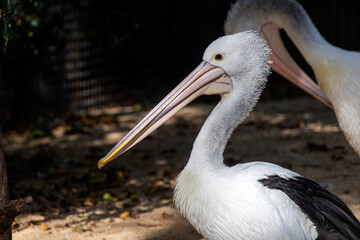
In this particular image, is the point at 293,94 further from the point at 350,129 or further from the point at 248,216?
the point at 248,216

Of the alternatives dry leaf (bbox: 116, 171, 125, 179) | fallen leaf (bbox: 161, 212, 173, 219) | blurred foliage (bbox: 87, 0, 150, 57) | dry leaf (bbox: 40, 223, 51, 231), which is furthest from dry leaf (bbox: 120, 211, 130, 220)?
blurred foliage (bbox: 87, 0, 150, 57)

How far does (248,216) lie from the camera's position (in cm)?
280

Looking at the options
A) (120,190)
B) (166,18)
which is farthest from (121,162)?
(166,18)

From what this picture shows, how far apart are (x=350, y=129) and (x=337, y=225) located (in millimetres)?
1358

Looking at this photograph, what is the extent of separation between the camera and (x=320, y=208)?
2.84 metres

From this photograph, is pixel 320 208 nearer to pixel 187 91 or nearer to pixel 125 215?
pixel 187 91

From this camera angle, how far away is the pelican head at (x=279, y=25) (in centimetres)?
441

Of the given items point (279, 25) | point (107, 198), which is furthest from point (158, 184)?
point (279, 25)

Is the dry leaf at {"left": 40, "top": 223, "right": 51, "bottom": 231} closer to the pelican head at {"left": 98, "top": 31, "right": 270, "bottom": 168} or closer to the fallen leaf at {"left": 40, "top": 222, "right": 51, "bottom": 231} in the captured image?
the fallen leaf at {"left": 40, "top": 222, "right": 51, "bottom": 231}

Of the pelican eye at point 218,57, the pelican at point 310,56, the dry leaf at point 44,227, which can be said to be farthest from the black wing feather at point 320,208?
the dry leaf at point 44,227

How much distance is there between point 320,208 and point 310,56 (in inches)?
67.8

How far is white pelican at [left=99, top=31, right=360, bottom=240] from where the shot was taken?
9.18 ft

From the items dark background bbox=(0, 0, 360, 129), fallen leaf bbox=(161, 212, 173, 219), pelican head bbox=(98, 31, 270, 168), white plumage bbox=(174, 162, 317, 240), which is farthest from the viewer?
dark background bbox=(0, 0, 360, 129)

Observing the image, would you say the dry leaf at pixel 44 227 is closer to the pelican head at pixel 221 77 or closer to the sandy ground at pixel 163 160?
the sandy ground at pixel 163 160
